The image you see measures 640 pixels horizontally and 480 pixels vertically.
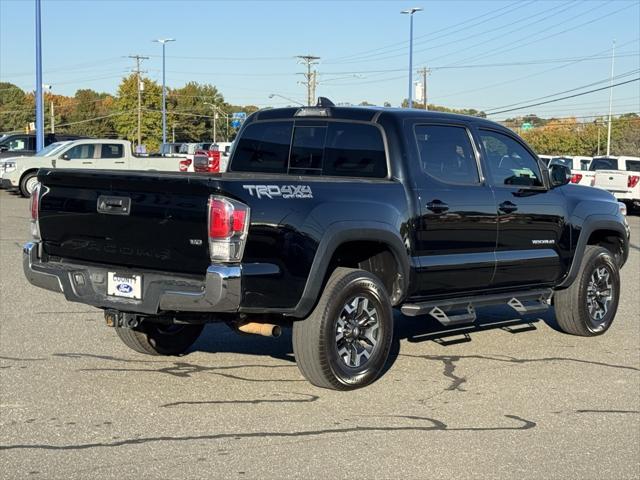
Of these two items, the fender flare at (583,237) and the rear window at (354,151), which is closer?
the rear window at (354,151)

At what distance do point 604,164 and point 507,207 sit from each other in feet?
85.7

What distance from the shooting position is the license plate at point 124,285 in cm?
619

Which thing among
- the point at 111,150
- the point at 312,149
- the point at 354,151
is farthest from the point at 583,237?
the point at 111,150

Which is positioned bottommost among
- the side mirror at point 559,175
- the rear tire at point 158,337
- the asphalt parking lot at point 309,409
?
the asphalt parking lot at point 309,409

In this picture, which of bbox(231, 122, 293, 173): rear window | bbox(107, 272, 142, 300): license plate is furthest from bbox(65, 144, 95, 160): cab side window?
bbox(107, 272, 142, 300): license plate

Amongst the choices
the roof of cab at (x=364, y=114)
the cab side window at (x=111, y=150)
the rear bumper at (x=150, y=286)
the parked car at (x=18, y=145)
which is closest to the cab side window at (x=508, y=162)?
the roof of cab at (x=364, y=114)

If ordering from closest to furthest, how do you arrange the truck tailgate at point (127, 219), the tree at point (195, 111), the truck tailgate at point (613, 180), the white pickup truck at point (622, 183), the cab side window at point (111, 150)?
1. the truck tailgate at point (127, 219)
2. the cab side window at point (111, 150)
3. the white pickup truck at point (622, 183)
4. the truck tailgate at point (613, 180)
5. the tree at point (195, 111)

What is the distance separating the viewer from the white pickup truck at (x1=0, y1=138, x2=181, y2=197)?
2661 centimetres

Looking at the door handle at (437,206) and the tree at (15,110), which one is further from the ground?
the tree at (15,110)

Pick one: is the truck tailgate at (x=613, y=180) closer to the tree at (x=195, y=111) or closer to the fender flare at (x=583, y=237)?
the fender flare at (x=583, y=237)

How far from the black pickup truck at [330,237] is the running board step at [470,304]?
0.7 inches

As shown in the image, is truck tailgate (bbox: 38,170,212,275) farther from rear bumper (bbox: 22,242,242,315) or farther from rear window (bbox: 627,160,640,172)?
rear window (bbox: 627,160,640,172)

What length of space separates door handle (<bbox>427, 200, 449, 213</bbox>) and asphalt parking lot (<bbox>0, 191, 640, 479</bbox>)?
4.15 ft

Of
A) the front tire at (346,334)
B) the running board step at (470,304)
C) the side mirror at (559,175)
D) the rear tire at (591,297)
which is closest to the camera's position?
the front tire at (346,334)
